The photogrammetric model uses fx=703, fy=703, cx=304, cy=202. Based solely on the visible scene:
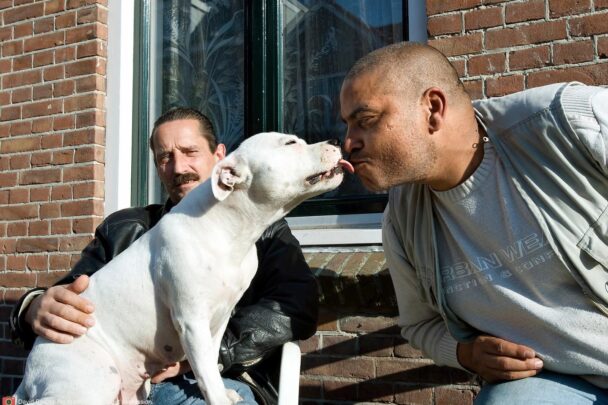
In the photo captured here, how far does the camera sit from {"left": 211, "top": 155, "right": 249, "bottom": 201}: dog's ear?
2213 millimetres

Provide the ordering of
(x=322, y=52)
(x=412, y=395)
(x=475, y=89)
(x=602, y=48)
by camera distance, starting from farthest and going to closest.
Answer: (x=322, y=52) < (x=412, y=395) < (x=475, y=89) < (x=602, y=48)

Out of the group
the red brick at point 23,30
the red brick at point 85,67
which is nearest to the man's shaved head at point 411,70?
the red brick at point 85,67

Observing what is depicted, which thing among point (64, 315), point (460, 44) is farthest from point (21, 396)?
point (460, 44)

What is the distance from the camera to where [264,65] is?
13.5 ft

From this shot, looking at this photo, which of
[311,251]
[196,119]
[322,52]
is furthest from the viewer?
[322,52]

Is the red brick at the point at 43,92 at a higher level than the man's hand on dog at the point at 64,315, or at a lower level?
higher

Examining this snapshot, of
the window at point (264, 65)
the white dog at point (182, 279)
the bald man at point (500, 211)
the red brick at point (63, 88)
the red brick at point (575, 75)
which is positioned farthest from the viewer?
the red brick at point (63, 88)

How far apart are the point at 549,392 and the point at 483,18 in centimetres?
179

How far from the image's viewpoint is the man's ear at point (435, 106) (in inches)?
87.8

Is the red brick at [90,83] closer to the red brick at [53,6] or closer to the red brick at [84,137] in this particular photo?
the red brick at [84,137]

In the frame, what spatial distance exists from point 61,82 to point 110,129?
0.44m

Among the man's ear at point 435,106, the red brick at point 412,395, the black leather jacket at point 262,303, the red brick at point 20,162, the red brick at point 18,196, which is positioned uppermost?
the red brick at point 20,162

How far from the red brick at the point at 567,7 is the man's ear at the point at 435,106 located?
1119 mm

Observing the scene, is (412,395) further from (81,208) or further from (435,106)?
(81,208)
